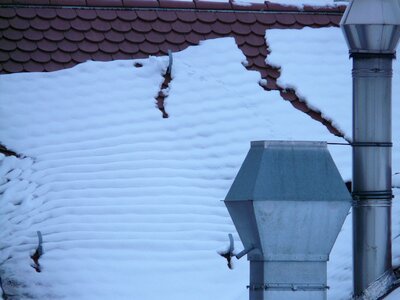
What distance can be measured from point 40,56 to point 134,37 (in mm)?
939

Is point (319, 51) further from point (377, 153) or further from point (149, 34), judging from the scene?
point (377, 153)

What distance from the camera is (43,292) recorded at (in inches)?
334

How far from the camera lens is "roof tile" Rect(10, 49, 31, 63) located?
10.8 meters

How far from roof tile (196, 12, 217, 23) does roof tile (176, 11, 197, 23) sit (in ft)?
0.17

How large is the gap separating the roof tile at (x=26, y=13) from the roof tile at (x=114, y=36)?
29.3 inches

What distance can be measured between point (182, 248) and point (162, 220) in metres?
0.38

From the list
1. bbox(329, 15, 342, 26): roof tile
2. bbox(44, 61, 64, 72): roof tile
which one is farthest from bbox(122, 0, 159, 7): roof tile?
bbox(329, 15, 342, 26): roof tile

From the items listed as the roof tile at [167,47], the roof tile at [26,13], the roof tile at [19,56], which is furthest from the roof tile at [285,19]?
the roof tile at [19,56]

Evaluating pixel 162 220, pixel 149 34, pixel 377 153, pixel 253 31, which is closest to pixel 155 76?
pixel 149 34

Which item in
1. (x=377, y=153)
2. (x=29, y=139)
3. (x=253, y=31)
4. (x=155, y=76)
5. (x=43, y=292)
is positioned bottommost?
(x=43, y=292)

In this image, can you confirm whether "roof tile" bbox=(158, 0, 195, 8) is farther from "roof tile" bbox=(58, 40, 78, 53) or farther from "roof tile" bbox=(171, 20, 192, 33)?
"roof tile" bbox=(58, 40, 78, 53)

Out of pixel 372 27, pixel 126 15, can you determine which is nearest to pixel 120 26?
pixel 126 15

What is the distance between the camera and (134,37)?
11109 mm

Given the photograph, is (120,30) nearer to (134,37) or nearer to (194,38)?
(134,37)
